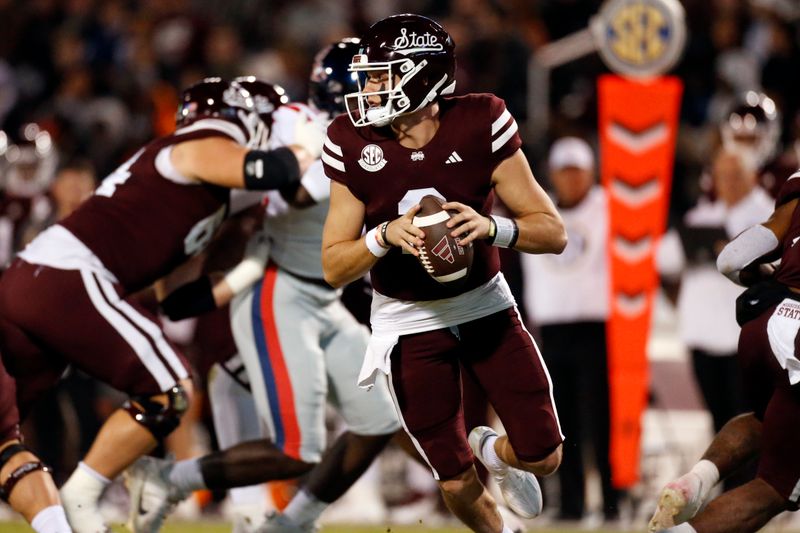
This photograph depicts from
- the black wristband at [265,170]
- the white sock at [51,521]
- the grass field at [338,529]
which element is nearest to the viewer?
the white sock at [51,521]

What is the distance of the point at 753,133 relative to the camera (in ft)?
23.3

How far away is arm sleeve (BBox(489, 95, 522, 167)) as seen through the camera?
462 centimetres

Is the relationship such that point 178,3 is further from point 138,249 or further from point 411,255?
point 411,255

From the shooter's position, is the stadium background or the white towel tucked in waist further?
the stadium background

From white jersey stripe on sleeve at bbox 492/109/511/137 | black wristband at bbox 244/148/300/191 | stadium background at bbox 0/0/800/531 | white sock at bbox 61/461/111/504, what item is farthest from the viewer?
stadium background at bbox 0/0/800/531

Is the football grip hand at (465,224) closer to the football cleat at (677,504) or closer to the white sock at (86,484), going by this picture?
the football cleat at (677,504)

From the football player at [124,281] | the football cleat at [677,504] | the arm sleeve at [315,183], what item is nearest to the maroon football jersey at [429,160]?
the football player at [124,281]

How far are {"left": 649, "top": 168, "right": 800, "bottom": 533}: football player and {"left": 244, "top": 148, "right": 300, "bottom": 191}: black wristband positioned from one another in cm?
167

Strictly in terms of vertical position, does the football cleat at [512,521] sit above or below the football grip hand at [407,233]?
below

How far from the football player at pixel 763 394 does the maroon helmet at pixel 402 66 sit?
1.18 meters

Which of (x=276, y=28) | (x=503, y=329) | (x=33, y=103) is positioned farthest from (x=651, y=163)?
(x=33, y=103)

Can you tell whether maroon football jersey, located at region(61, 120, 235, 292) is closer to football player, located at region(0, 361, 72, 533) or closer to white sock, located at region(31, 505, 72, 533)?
football player, located at region(0, 361, 72, 533)

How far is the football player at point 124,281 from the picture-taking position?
532 cm

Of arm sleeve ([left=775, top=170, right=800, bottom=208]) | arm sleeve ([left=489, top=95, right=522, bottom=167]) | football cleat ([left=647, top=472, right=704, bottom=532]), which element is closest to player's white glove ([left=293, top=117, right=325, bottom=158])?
arm sleeve ([left=489, top=95, right=522, bottom=167])
